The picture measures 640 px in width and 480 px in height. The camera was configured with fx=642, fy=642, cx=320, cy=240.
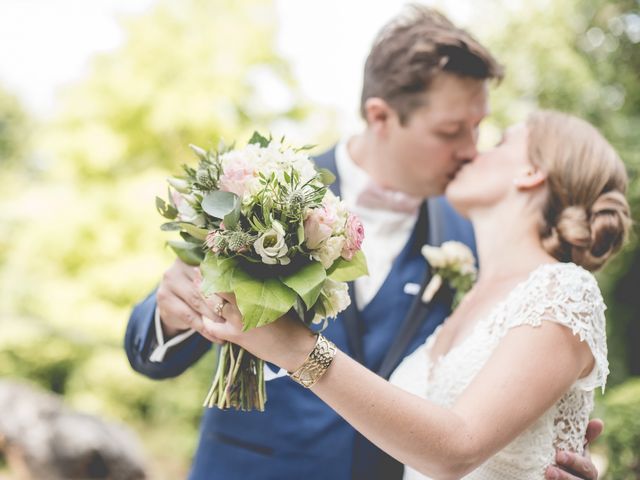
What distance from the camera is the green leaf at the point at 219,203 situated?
156cm

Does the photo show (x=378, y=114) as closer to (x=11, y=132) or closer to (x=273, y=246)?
(x=273, y=246)

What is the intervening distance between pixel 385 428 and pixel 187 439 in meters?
7.63

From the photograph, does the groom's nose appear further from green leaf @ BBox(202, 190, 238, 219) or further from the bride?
green leaf @ BBox(202, 190, 238, 219)

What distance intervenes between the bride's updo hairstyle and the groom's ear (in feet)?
2.76

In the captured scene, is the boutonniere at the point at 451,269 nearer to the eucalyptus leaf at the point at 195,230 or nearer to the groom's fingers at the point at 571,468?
the groom's fingers at the point at 571,468

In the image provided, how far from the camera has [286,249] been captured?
1.50 meters

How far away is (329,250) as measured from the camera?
5.14 feet

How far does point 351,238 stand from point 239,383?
1.80 feet

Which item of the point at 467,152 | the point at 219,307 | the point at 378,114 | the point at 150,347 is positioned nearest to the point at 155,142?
the point at 378,114

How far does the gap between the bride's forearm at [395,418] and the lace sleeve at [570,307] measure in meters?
0.45

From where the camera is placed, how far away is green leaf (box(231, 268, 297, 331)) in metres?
1.44

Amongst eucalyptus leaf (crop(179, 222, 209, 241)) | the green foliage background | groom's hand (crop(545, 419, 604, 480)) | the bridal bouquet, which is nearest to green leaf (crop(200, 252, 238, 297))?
the bridal bouquet

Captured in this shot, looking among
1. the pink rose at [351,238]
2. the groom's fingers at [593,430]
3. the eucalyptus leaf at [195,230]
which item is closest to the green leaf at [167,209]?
the eucalyptus leaf at [195,230]

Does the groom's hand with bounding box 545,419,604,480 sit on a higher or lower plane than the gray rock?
higher
